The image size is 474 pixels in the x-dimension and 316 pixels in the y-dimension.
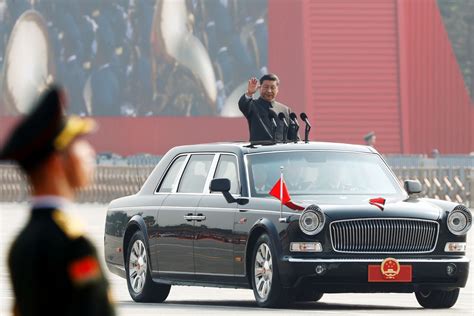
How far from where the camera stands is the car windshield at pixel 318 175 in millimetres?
14078

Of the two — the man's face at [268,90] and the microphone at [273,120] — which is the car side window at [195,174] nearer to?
the microphone at [273,120]

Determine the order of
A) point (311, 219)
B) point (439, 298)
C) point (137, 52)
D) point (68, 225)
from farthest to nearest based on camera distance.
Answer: point (137, 52) < point (439, 298) < point (311, 219) < point (68, 225)

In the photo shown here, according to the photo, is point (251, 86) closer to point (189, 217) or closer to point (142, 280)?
point (189, 217)

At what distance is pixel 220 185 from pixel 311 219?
0.92 meters

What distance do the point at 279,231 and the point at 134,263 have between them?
78.5 inches

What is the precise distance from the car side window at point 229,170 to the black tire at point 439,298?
1.73 meters

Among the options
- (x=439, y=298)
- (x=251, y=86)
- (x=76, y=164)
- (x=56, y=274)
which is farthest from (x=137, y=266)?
(x=56, y=274)

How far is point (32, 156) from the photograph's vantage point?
412cm

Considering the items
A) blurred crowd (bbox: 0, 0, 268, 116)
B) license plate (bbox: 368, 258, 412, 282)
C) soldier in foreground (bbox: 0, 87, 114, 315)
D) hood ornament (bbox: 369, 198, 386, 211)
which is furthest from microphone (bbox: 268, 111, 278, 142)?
blurred crowd (bbox: 0, 0, 268, 116)

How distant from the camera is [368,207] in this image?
1351 centimetres

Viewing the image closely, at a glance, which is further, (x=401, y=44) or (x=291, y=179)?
(x=401, y=44)

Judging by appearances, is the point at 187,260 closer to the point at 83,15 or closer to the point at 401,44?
the point at 401,44

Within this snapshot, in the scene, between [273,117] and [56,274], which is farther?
[273,117]

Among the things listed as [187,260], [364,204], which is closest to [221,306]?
[187,260]
